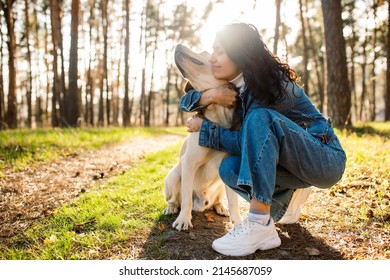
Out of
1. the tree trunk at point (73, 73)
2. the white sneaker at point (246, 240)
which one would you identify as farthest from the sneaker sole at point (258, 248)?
the tree trunk at point (73, 73)

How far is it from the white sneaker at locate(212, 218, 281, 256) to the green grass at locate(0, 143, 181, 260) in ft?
2.43

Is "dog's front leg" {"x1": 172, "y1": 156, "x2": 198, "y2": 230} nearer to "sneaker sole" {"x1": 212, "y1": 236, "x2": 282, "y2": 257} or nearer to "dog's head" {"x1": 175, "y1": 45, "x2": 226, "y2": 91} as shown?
"sneaker sole" {"x1": 212, "y1": 236, "x2": 282, "y2": 257}

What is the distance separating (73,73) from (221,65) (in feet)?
29.6

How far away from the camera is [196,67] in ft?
8.47

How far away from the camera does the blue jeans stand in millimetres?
2117

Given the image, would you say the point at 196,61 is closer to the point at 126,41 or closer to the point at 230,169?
the point at 230,169

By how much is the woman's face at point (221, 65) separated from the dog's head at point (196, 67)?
6cm

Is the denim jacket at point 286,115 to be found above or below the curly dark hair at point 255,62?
below

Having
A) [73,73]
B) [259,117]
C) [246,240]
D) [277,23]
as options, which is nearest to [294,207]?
[246,240]

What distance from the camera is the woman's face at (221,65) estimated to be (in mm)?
2396

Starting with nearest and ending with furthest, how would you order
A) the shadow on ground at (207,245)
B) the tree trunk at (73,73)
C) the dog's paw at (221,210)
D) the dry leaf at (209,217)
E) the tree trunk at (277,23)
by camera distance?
the shadow on ground at (207,245) → the dry leaf at (209,217) → the dog's paw at (221,210) → the tree trunk at (277,23) → the tree trunk at (73,73)

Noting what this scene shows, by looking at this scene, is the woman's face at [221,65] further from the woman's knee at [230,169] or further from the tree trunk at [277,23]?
the tree trunk at [277,23]

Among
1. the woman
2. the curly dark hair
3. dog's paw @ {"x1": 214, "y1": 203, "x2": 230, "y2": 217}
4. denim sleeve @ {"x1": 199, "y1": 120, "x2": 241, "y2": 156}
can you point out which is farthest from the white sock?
dog's paw @ {"x1": 214, "y1": 203, "x2": 230, "y2": 217}
